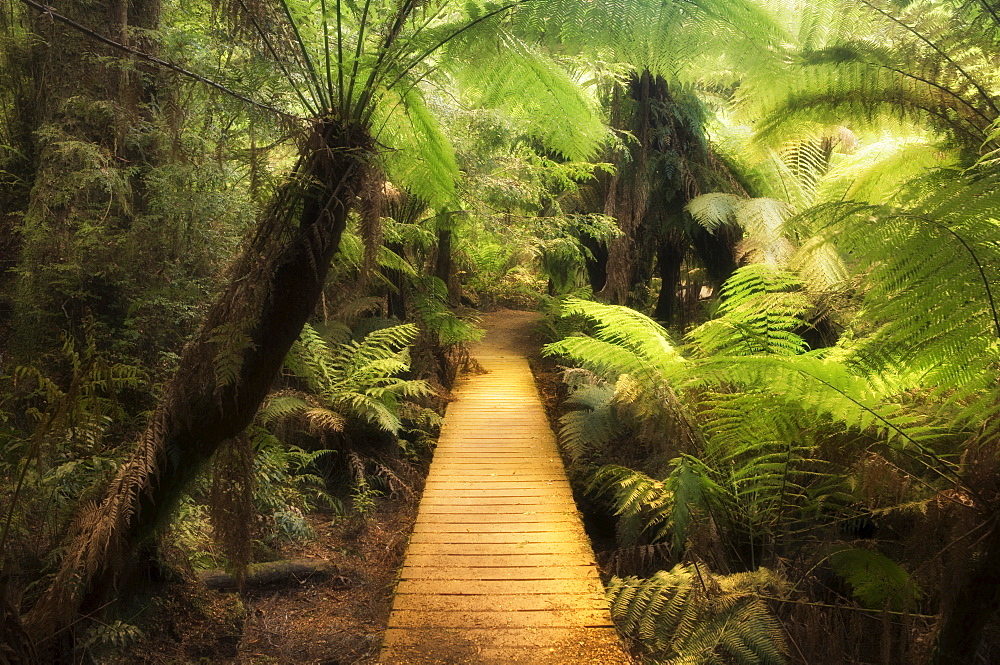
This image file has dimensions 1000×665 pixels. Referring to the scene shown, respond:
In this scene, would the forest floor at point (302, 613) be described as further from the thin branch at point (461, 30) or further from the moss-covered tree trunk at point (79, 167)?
the thin branch at point (461, 30)

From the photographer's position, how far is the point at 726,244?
264 inches

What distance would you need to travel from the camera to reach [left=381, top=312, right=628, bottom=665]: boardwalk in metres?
2.33

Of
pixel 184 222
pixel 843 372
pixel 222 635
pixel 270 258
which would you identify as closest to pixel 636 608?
pixel 843 372

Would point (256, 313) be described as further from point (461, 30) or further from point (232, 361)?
point (461, 30)

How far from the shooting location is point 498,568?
2.96m

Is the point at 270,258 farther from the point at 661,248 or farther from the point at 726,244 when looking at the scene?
the point at 661,248

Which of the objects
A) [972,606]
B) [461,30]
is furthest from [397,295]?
[972,606]

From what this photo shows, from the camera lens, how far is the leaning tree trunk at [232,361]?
1.85 m

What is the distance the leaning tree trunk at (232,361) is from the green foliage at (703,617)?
1.67 metres

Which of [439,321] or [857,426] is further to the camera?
[439,321]

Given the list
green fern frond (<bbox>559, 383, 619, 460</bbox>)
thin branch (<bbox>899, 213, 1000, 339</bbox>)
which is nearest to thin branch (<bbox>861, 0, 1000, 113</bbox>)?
thin branch (<bbox>899, 213, 1000, 339</bbox>)

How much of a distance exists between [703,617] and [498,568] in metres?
1.06

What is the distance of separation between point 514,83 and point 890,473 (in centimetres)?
190

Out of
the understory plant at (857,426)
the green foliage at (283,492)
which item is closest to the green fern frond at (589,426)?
the understory plant at (857,426)
